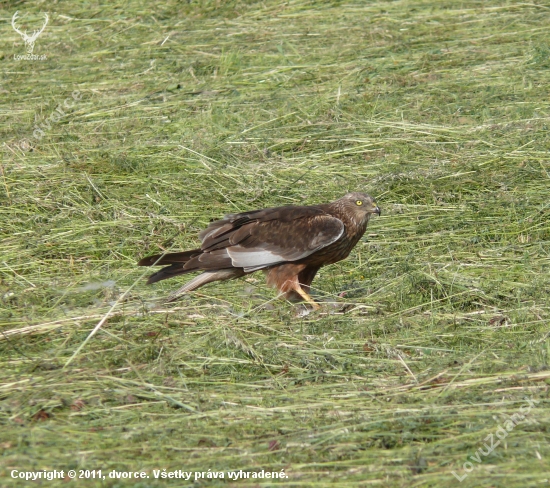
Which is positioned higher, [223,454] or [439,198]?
[223,454]

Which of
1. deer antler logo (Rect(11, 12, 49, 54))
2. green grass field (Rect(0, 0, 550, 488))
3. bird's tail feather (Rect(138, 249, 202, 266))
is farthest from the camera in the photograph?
deer antler logo (Rect(11, 12, 49, 54))

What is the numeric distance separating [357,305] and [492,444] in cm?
222

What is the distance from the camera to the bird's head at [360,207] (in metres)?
7.33

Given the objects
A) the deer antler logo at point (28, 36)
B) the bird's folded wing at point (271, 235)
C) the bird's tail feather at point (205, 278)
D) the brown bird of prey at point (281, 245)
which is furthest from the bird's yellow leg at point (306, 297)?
the deer antler logo at point (28, 36)

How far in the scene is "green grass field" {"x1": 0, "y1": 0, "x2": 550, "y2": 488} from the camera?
4.77 meters

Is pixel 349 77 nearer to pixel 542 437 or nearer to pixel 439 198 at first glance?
pixel 439 198

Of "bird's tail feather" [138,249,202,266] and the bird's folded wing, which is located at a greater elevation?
"bird's tail feather" [138,249,202,266]

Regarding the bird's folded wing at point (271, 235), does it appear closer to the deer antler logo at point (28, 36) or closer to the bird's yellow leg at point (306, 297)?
the bird's yellow leg at point (306, 297)

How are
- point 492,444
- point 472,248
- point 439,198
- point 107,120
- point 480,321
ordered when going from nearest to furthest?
point 492,444
point 480,321
point 472,248
point 439,198
point 107,120

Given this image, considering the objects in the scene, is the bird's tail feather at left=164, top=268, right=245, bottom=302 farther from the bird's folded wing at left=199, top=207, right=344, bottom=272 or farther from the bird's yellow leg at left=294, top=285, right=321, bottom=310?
the bird's yellow leg at left=294, top=285, right=321, bottom=310

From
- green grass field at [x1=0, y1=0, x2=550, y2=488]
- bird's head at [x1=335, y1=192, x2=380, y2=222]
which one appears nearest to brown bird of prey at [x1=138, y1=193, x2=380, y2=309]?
bird's head at [x1=335, y1=192, x2=380, y2=222]

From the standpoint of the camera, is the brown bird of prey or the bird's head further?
the bird's head

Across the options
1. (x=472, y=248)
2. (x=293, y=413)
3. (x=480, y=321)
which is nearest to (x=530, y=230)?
(x=472, y=248)

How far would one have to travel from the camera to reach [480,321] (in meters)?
6.35
